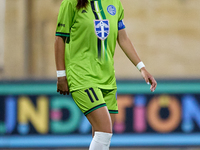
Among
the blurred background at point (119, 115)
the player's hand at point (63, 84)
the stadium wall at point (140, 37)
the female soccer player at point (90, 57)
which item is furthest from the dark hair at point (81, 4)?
the stadium wall at point (140, 37)

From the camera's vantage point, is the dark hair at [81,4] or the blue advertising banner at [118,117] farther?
the blue advertising banner at [118,117]

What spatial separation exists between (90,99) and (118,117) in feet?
12.0

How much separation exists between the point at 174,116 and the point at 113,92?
11.9 ft

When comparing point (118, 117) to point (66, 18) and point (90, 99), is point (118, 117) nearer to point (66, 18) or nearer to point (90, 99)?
point (90, 99)

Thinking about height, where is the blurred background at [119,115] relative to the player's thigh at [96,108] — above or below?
below

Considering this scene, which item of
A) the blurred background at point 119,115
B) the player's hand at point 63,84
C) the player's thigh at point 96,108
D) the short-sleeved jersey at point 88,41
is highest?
the short-sleeved jersey at point 88,41

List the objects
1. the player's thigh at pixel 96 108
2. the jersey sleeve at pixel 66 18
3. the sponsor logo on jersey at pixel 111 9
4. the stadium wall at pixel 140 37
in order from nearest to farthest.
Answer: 1. the player's thigh at pixel 96 108
2. the jersey sleeve at pixel 66 18
3. the sponsor logo on jersey at pixel 111 9
4. the stadium wall at pixel 140 37

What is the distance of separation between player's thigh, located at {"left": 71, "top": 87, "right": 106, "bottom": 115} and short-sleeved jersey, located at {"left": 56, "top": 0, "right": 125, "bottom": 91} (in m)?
0.05

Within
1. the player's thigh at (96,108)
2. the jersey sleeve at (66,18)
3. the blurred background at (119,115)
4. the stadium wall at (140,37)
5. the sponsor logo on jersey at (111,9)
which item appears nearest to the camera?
the player's thigh at (96,108)

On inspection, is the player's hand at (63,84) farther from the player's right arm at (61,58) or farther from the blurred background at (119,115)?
the blurred background at (119,115)

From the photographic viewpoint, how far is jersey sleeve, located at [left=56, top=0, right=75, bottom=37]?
11.5 ft

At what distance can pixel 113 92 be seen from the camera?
369 cm

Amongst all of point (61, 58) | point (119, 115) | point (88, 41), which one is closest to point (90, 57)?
point (88, 41)

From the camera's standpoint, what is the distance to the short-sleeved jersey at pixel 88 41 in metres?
3.51
